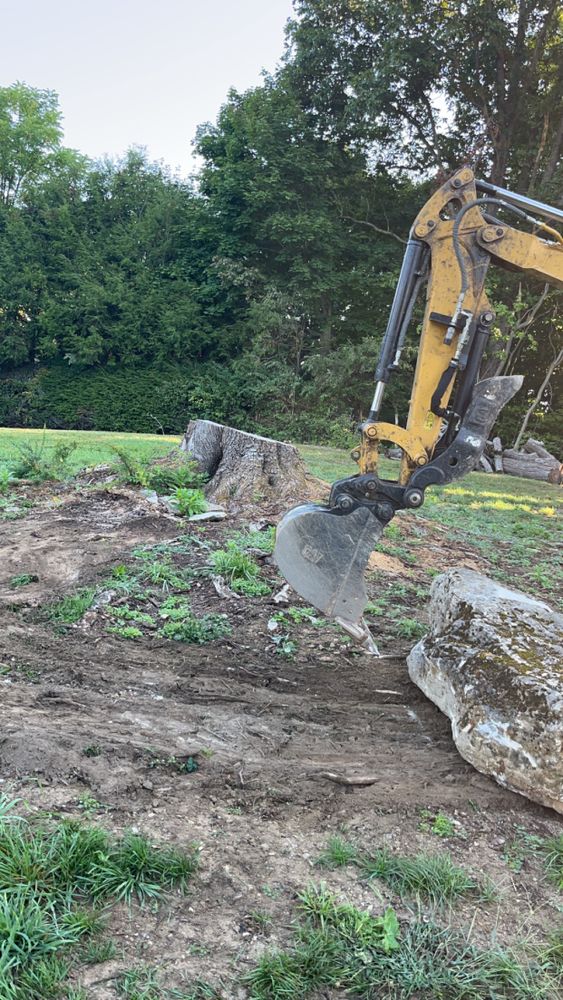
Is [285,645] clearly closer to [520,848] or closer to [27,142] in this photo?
[520,848]

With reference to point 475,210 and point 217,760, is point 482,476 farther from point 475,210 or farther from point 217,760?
point 217,760

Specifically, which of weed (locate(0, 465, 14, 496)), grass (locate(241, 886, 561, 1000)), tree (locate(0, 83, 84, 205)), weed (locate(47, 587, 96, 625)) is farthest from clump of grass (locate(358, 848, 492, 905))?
tree (locate(0, 83, 84, 205))

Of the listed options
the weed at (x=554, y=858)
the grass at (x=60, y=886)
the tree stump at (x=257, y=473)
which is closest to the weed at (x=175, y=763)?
the grass at (x=60, y=886)

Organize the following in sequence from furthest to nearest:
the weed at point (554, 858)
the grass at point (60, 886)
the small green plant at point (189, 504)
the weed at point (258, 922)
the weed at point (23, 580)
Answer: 1. the small green plant at point (189, 504)
2. the weed at point (23, 580)
3. the weed at point (554, 858)
4. the weed at point (258, 922)
5. the grass at point (60, 886)

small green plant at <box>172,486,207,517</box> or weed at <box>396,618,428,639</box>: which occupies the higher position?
small green plant at <box>172,486,207,517</box>

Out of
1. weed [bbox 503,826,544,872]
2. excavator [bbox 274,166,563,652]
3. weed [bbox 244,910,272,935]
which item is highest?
excavator [bbox 274,166,563,652]

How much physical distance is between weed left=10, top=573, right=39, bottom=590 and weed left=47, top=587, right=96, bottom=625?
1.46ft

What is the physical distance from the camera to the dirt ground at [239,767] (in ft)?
6.37

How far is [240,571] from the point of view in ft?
15.6

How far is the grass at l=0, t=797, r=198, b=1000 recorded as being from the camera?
163 cm

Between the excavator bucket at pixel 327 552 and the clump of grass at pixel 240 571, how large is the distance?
1.26 m

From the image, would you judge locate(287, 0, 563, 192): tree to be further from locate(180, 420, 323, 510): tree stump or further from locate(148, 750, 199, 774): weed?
locate(148, 750, 199, 774): weed

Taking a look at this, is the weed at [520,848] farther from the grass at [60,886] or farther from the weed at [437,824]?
the grass at [60,886]

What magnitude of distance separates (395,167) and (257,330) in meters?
6.78
